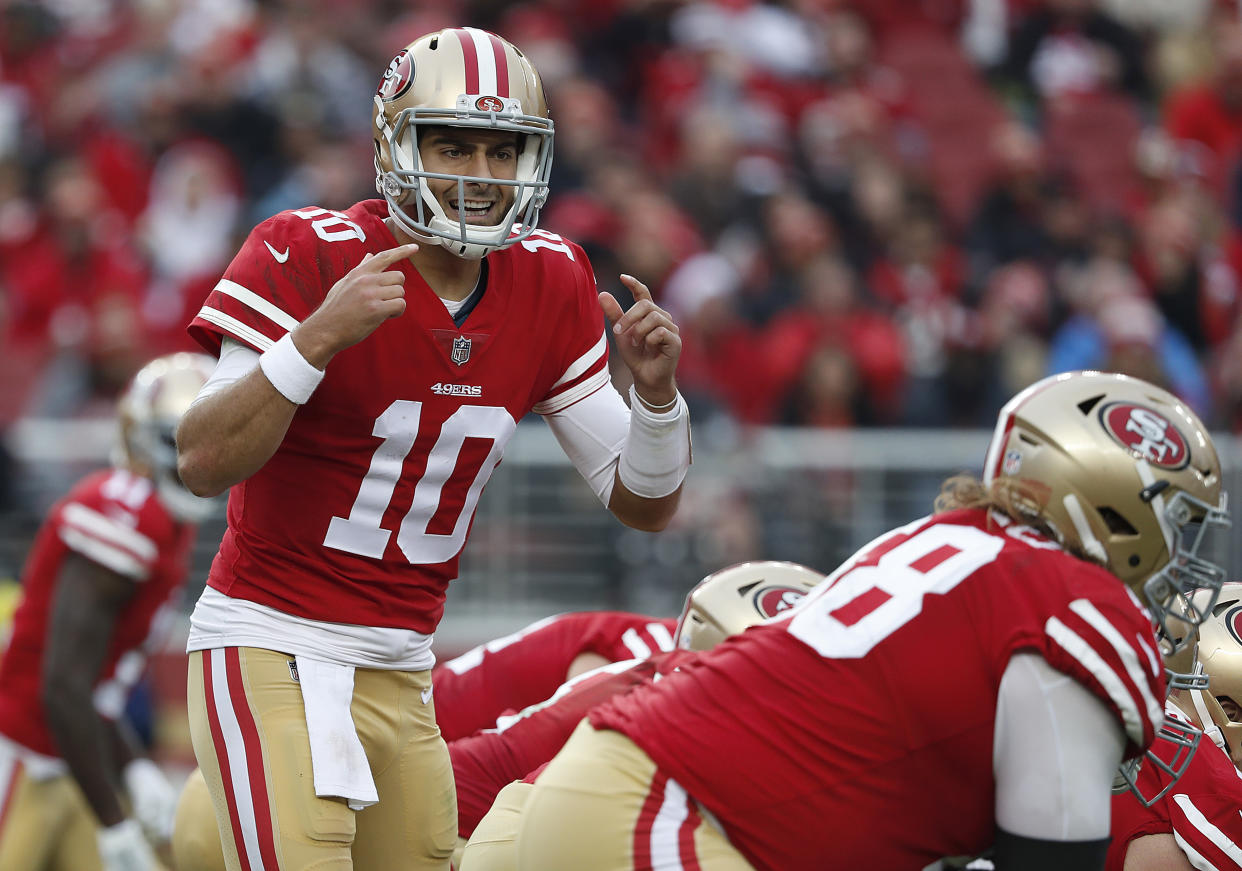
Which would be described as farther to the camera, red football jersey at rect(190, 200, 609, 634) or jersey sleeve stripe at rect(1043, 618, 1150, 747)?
red football jersey at rect(190, 200, 609, 634)

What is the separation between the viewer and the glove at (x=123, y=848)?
5156mm

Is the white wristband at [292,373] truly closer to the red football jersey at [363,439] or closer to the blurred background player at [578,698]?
the red football jersey at [363,439]

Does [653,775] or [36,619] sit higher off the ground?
[653,775]

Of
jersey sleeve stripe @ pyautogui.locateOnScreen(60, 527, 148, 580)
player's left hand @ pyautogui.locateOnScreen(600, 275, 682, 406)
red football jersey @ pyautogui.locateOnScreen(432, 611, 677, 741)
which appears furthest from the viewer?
jersey sleeve stripe @ pyautogui.locateOnScreen(60, 527, 148, 580)

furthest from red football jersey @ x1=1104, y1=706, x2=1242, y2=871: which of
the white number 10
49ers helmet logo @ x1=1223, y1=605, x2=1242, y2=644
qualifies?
the white number 10

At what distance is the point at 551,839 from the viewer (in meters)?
2.69

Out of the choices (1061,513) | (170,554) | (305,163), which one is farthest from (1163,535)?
(305,163)

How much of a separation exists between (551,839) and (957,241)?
7.56 meters

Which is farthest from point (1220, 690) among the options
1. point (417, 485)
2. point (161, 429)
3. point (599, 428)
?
point (161, 429)

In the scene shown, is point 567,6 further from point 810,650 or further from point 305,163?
point 810,650

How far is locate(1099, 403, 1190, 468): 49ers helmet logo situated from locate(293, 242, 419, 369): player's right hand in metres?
1.21

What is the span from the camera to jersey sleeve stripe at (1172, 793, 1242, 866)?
336 centimetres

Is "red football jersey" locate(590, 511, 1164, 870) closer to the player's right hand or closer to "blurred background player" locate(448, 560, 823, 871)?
the player's right hand

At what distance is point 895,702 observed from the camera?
260 centimetres
